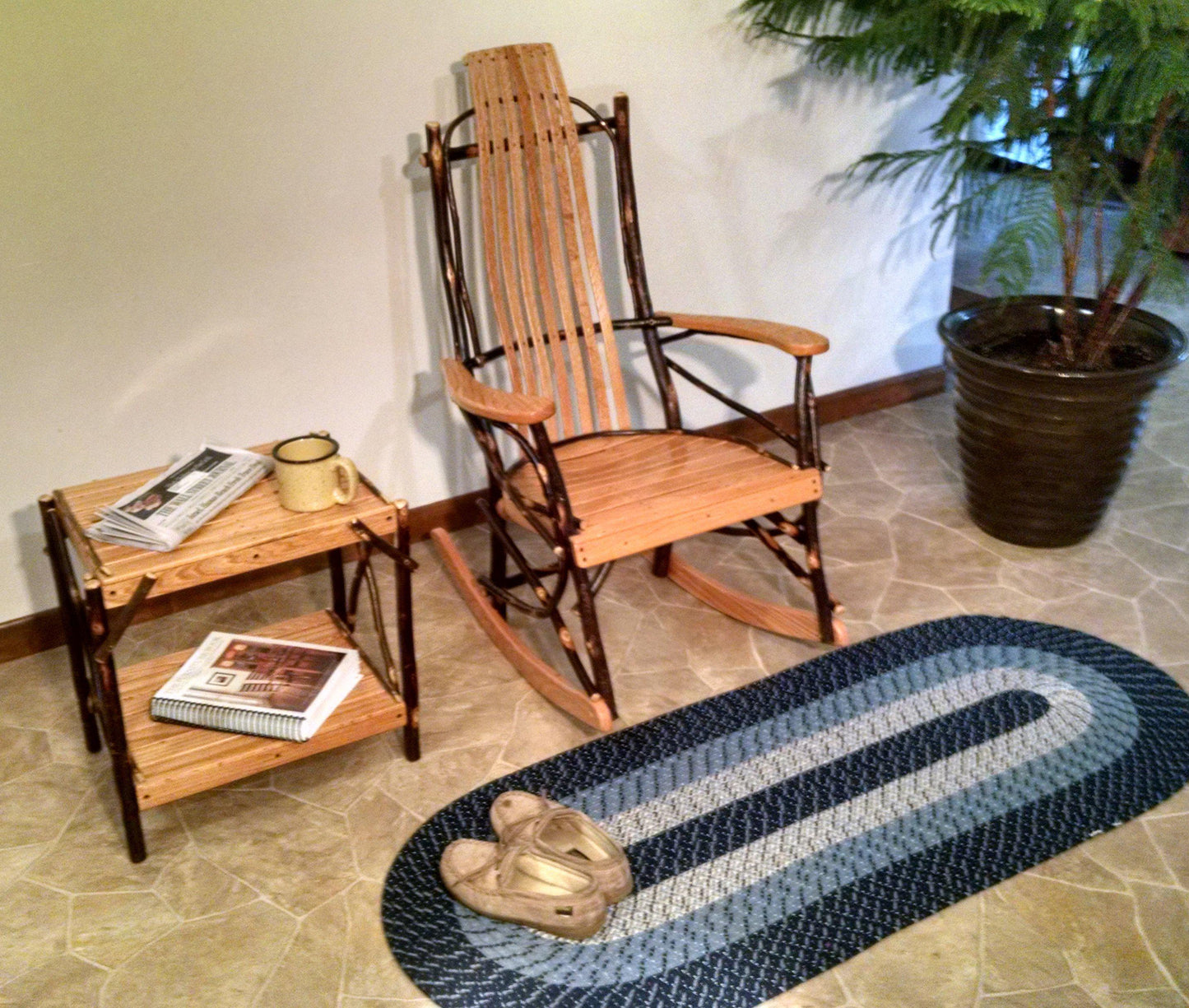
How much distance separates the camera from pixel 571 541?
1.92m

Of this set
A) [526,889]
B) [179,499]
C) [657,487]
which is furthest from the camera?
[657,487]

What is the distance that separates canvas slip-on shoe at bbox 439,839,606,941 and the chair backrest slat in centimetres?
96

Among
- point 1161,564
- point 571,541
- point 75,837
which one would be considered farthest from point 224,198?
point 1161,564

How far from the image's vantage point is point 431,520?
2.75m

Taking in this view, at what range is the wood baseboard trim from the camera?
7.72 feet

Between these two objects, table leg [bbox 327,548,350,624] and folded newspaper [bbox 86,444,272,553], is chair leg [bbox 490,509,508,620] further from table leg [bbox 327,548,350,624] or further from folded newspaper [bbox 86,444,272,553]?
folded newspaper [bbox 86,444,272,553]

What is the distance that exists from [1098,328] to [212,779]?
77.5 inches

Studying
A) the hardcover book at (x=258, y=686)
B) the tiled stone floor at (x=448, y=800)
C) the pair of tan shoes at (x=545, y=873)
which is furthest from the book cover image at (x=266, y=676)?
the pair of tan shoes at (x=545, y=873)

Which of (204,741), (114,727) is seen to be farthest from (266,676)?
(114,727)

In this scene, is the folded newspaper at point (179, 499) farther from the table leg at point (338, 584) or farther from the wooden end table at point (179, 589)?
the table leg at point (338, 584)

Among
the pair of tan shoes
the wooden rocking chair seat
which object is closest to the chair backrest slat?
the wooden rocking chair seat

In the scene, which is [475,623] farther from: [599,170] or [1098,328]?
[1098,328]

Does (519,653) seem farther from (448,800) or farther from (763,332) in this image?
(763,332)

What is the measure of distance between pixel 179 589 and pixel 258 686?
20 centimetres
